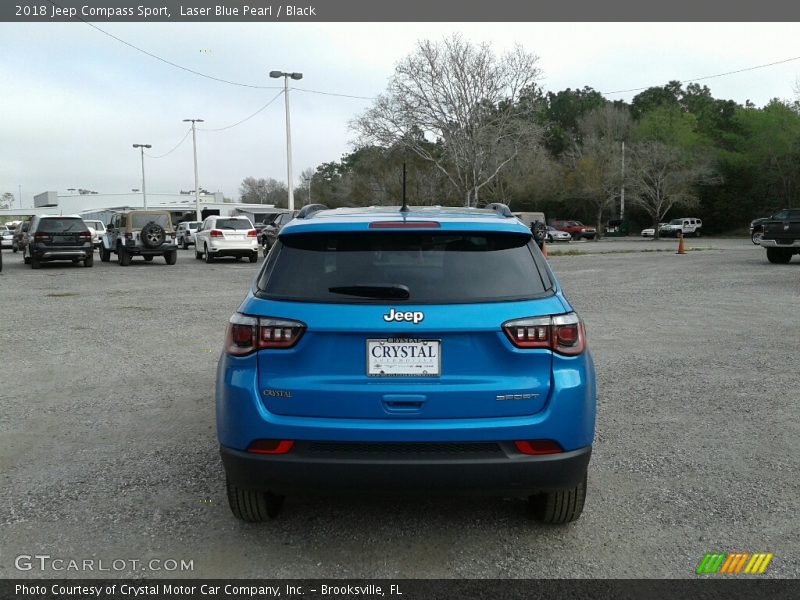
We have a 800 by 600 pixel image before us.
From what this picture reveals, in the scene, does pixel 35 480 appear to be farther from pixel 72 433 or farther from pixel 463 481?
pixel 463 481

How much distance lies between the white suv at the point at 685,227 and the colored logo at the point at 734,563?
56.5 meters


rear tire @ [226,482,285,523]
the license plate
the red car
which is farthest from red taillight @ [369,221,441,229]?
the red car

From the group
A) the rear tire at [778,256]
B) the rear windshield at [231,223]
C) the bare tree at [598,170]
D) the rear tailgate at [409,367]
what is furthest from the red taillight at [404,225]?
the bare tree at [598,170]

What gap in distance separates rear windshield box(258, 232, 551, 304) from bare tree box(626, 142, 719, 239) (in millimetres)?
53088

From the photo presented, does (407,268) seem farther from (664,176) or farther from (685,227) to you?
(685,227)

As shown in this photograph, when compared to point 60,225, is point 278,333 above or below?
above

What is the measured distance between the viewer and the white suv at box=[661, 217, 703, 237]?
56.8 meters

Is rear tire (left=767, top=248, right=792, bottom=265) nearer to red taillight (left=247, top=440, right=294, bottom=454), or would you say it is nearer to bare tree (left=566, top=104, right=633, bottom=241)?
red taillight (left=247, top=440, right=294, bottom=454)

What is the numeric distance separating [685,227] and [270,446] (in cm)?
5884

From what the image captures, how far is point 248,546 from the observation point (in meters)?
3.76

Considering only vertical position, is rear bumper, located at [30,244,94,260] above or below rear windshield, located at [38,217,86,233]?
below

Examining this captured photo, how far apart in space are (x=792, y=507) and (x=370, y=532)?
7.98 feet

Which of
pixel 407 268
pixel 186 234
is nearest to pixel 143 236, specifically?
pixel 186 234

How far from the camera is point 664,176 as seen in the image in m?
54.4
